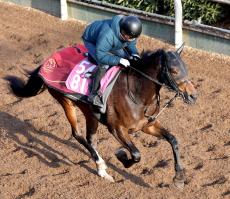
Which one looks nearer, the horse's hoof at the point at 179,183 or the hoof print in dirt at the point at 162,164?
the horse's hoof at the point at 179,183

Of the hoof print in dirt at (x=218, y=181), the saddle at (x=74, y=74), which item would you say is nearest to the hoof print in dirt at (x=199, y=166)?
the hoof print in dirt at (x=218, y=181)

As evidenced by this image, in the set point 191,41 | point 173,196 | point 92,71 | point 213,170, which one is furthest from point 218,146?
point 191,41

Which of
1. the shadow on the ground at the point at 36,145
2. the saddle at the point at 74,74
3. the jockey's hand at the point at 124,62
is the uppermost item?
the jockey's hand at the point at 124,62

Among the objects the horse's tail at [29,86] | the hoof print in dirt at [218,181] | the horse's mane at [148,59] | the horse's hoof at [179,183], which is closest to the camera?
the horse's mane at [148,59]

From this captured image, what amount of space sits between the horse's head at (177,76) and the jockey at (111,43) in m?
0.50

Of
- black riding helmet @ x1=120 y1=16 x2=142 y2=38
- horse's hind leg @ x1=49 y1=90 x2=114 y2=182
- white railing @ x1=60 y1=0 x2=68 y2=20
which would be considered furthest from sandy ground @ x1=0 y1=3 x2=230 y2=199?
white railing @ x1=60 y1=0 x2=68 y2=20

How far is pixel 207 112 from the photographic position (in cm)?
880

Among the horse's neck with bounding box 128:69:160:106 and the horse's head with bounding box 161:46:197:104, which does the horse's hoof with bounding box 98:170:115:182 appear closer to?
the horse's neck with bounding box 128:69:160:106

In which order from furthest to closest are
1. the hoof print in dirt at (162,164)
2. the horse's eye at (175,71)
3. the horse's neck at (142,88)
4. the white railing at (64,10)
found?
the white railing at (64,10), the hoof print in dirt at (162,164), the horse's neck at (142,88), the horse's eye at (175,71)

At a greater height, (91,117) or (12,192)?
(91,117)

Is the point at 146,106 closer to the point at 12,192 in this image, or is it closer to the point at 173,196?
the point at 173,196

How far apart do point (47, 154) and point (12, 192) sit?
3.43 feet

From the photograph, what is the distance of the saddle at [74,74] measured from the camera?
22.6ft

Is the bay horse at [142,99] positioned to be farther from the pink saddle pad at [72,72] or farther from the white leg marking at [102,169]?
the pink saddle pad at [72,72]
